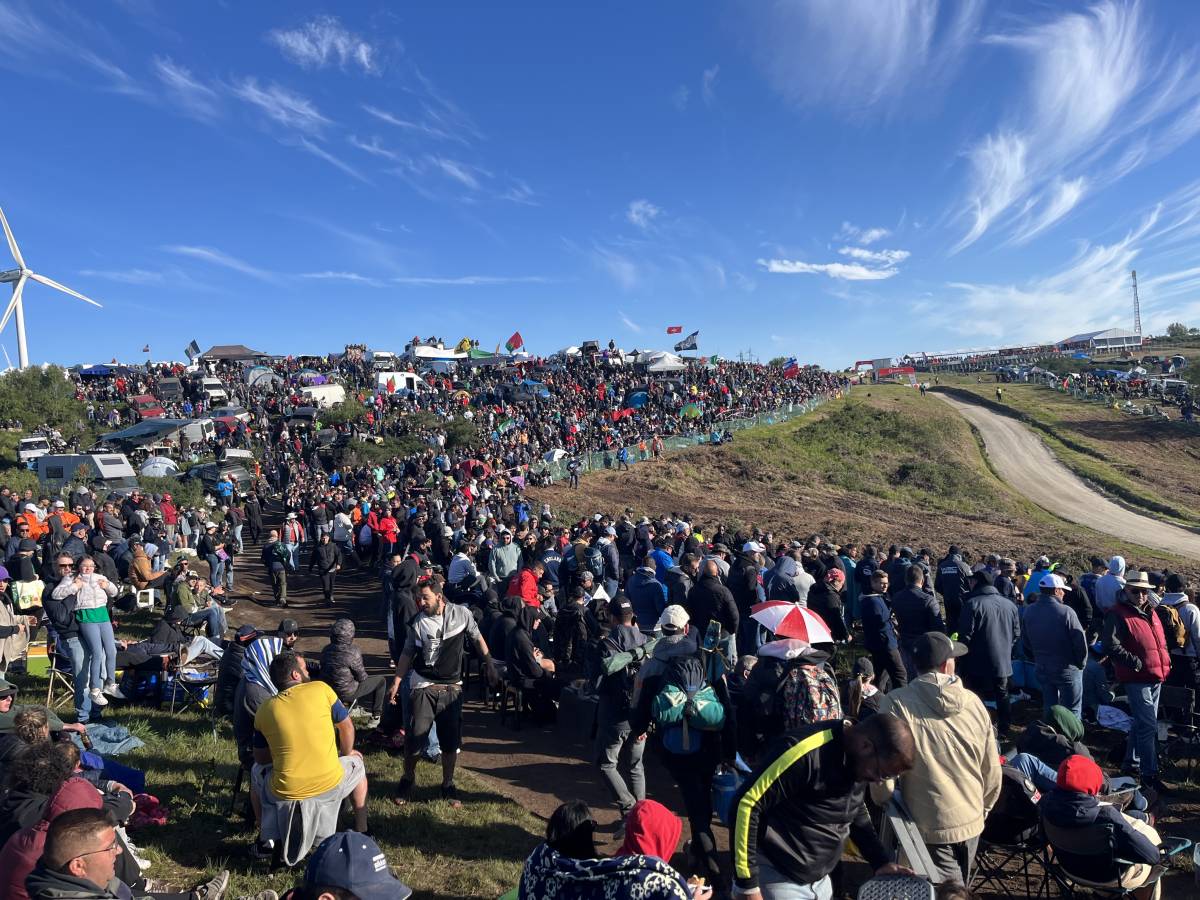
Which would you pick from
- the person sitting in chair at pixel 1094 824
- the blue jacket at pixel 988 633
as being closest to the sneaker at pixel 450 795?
the person sitting in chair at pixel 1094 824

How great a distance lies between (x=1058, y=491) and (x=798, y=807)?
3706 centimetres

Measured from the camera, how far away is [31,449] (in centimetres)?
2919

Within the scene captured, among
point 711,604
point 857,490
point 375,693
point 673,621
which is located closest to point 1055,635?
point 711,604

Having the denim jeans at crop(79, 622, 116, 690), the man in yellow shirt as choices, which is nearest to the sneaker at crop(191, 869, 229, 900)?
the man in yellow shirt

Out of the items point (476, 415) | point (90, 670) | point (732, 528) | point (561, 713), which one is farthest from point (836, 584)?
point (476, 415)

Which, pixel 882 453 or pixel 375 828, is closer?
pixel 375 828

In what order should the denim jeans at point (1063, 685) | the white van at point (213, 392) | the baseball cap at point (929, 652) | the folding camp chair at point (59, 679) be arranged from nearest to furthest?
the baseball cap at point (929, 652)
the denim jeans at point (1063, 685)
the folding camp chair at point (59, 679)
the white van at point (213, 392)

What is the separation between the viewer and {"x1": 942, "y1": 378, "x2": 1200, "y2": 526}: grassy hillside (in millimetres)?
31688

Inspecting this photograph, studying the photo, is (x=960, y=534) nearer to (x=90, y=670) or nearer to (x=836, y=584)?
(x=836, y=584)

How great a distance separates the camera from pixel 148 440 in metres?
31.0

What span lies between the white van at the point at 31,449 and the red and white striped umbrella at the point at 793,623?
33.2 metres

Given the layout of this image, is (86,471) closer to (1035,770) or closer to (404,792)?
(404,792)

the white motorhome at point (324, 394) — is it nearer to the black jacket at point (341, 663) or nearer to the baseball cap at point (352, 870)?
the black jacket at point (341, 663)

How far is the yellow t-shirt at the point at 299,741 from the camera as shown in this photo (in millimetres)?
4586
